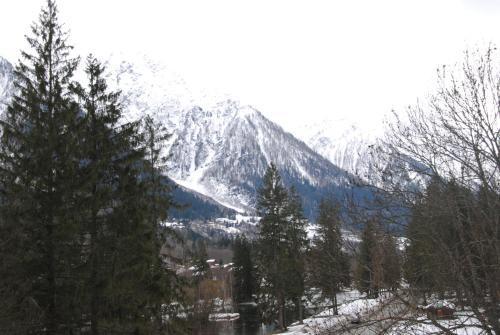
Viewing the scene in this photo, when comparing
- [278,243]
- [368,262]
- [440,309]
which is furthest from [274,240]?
[368,262]

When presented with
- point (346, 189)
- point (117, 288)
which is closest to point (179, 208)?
point (117, 288)

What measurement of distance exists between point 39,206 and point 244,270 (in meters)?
60.0

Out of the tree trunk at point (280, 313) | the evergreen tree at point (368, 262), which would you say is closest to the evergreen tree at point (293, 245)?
the tree trunk at point (280, 313)

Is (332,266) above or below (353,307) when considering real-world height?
above

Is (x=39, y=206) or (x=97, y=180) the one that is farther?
(x=97, y=180)

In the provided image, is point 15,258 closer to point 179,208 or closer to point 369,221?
point 179,208

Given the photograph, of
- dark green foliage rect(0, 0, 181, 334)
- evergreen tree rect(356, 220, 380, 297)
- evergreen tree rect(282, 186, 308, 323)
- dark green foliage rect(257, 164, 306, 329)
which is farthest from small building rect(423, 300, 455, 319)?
dark green foliage rect(257, 164, 306, 329)

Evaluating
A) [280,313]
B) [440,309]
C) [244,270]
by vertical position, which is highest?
[244,270]

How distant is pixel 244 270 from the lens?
73750 millimetres

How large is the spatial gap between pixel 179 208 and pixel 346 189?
18039 mm

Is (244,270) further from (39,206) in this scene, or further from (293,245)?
(39,206)

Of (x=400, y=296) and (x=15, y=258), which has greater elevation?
(x=15, y=258)

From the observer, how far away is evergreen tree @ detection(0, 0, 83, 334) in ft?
48.1

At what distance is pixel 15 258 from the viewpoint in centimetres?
1412
